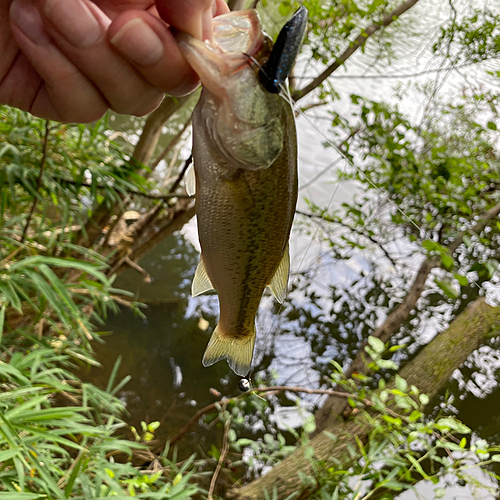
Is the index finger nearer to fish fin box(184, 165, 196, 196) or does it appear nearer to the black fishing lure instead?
the black fishing lure

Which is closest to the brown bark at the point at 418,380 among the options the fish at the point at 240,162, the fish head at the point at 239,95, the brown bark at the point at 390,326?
the brown bark at the point at 390,326

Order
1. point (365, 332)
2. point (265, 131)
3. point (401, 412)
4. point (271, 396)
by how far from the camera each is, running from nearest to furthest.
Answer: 1. point (265, 131)
2. point (401, 412)
3. point (271, 396)
4. point (365, 332)

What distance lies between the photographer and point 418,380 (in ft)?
10.6

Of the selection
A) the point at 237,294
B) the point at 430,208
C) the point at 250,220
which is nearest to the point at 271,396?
the point at 430,208

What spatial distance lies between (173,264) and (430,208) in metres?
2.99

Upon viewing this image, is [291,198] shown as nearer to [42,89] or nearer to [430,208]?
[42,89]

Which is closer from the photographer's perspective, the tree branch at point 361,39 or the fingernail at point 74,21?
the fingernail at point 74,21

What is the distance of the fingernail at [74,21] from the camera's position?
0.76 m

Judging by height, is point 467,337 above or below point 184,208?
below

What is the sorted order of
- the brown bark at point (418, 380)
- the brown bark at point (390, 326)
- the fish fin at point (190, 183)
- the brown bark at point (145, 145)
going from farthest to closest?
the brown bark at point (390, 326), the brown bark at point (145, 145), the brown bark at point (418, 380), the fish fin at point (190, 183)

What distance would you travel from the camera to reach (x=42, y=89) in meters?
1.08

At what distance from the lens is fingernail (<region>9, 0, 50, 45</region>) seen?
33.6 inches

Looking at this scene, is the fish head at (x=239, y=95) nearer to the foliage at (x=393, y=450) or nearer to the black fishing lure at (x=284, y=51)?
the black fishing lure at (x=284, y=51)

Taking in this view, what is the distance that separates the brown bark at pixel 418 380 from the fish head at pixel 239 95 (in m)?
2.44
